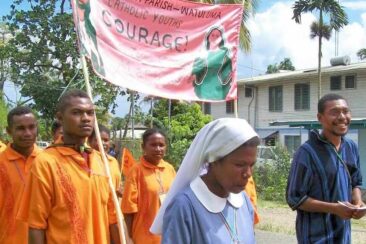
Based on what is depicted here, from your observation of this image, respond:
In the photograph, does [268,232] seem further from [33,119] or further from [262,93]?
[262,93]

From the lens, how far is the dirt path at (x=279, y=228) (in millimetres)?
8461

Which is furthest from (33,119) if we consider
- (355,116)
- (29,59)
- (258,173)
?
(355,116)

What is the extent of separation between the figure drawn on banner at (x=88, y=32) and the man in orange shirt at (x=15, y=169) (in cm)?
67

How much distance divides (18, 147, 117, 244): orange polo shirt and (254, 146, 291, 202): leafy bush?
36.7ft

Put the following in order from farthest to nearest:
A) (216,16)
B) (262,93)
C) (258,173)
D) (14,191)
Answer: (262,93)
(258,173)
(216,16)
(14,191)

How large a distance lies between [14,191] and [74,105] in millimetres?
1198

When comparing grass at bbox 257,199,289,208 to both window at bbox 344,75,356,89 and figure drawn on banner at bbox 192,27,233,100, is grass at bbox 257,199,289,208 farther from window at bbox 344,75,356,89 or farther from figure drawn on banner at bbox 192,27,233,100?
window at bbox 344,75,356,89

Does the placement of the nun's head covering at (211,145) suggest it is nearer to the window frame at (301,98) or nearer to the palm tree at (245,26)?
the palm tree at (245,26)

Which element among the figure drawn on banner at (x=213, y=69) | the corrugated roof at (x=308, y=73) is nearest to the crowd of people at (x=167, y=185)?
the figure drawn on banner at (x=213, y=69)

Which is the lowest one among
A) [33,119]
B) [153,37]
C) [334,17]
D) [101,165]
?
[101,165]

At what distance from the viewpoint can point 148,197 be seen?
4766mm

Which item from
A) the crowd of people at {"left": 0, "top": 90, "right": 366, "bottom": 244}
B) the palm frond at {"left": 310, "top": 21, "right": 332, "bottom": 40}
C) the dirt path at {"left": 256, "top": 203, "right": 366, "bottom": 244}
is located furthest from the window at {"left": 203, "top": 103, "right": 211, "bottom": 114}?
the crowd of people at {"left": 0, "top": 90, "right": 366, "bottom": 244}

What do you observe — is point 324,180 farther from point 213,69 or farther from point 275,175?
point 275,175

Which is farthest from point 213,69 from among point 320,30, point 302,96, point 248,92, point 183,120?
point 248,92
